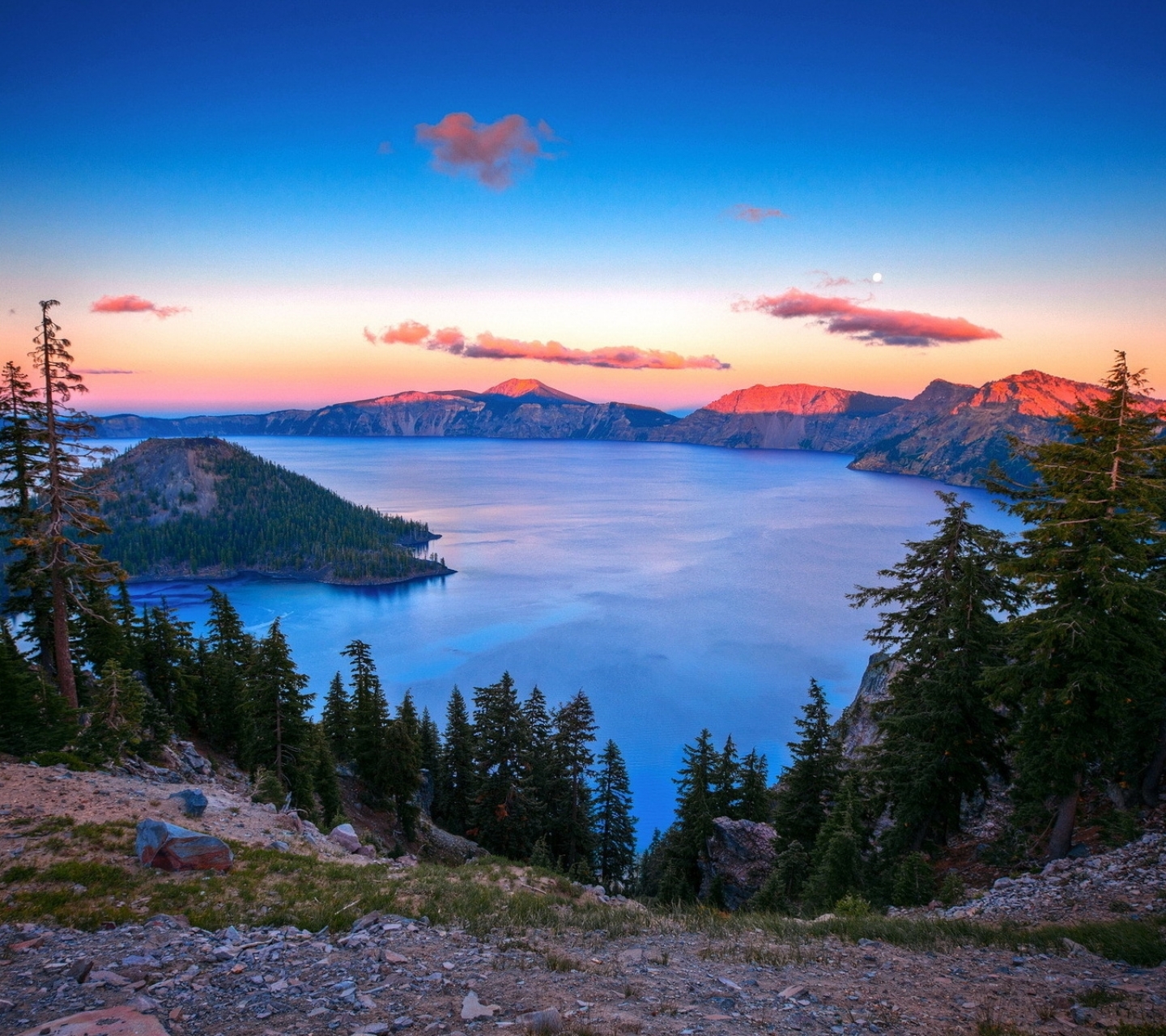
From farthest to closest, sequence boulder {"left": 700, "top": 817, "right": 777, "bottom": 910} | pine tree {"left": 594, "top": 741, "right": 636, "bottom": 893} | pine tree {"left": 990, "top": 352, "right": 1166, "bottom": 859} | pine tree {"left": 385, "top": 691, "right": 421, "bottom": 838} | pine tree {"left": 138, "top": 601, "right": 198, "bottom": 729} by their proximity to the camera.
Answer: pine tree {"left": 594, "top": 741, "right": 636, "bottom": 893} < pine tree {"left": 138, "top": 601, "right": 198, "bottom": 729} < pine tree {"left": 385, "top": 691, "right": 421, "bottom": 838} < boulder {"left": 700, "top": 817, "right": 777, "bottom": 910} < pine tree {"left": 990, "top": 352, "right": 1166, "bottom": 859}

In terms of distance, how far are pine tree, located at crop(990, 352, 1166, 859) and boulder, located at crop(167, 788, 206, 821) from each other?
1993 centimetres

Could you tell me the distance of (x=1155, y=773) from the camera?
48.9 ft

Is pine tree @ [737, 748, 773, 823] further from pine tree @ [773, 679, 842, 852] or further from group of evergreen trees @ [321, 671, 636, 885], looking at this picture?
pine tree @ [773, 679, 842, 852]

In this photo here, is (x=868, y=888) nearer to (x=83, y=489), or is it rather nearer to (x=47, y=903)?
(x=47, y=903)

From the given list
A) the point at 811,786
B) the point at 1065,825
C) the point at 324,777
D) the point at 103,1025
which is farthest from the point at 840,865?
the point at 324,777

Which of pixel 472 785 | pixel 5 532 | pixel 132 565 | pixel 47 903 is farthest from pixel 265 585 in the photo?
pixel 47 903

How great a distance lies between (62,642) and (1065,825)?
98.9ft

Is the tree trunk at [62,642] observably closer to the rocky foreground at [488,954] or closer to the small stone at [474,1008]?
the rocky foreground at [488,954]

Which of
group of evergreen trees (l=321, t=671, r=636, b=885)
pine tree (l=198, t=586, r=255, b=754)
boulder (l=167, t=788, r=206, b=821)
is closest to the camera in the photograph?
boulder (l=167, t=788, r=206, b=821)

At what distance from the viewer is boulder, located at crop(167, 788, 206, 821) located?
14.6 metres

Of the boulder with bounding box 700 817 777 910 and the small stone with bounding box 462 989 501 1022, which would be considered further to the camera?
the boulder with bounding box 700 817 777 910

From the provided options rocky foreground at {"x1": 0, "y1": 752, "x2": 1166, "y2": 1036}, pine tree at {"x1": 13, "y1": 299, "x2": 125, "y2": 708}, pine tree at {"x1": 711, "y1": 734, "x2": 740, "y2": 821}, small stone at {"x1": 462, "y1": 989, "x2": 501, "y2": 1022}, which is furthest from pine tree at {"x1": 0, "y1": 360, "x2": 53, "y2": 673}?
pine tree at {"x1": 711, "y1": 734, "x2": 740, "y2": 821}

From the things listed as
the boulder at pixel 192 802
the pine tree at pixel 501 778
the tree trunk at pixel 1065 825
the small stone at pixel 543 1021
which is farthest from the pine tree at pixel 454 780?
the small stone at pixel 543 1021

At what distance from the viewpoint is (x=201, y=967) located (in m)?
8.23
